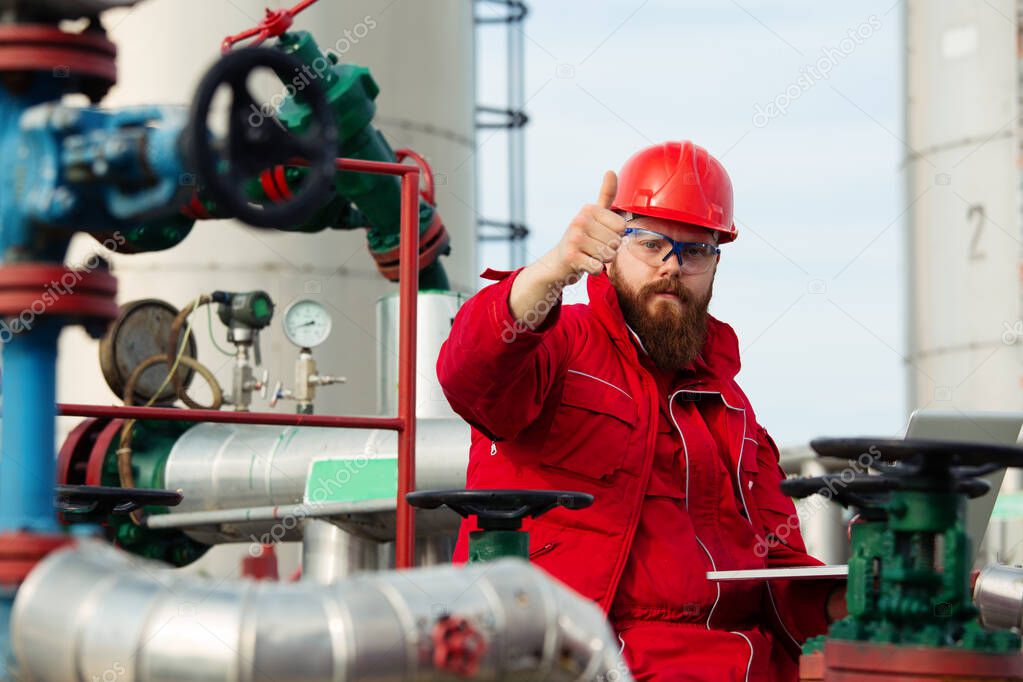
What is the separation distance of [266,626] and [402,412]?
2.62 m

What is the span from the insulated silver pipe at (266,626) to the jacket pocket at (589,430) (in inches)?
65.6

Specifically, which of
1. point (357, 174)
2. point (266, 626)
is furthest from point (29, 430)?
point (357, 174)

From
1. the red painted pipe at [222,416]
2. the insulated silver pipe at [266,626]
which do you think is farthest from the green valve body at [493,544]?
the red painted pipe at [222,416]

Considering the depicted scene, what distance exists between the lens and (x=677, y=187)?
3.91 meters

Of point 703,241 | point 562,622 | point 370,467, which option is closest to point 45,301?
point 562,622

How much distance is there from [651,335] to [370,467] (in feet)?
6.21

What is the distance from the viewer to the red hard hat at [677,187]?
3881mm

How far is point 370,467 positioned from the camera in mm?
5430

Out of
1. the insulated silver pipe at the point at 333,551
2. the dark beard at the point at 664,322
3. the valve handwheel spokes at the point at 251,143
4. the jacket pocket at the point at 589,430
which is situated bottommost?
the insulated silver pipe at the point at 333,551

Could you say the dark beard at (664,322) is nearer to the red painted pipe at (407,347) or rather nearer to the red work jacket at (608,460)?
the red work jacket at (608,460)

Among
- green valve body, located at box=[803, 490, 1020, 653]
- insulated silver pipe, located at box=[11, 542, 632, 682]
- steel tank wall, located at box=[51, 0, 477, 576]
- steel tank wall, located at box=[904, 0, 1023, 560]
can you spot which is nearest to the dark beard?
green valve body, located at box=[803, 490, 1020, 653]

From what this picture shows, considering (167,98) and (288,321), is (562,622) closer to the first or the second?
(288,321)

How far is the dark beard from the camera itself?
12.4 feet

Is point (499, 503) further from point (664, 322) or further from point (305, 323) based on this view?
point (305, 323)
